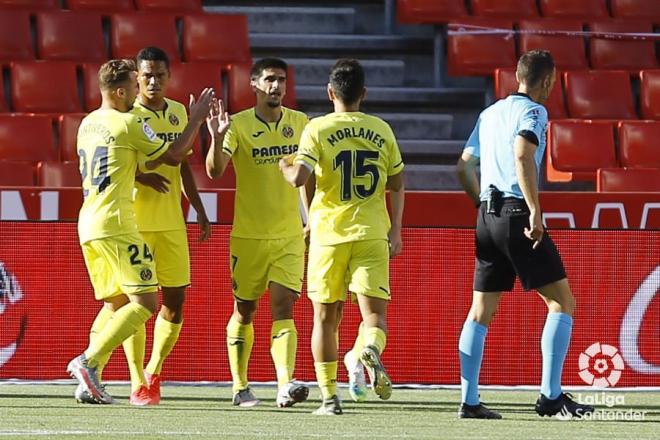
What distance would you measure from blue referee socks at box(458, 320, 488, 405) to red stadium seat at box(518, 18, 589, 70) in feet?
25.3

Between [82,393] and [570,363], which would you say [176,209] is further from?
[570,363]

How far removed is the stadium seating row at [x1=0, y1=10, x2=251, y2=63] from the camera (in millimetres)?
14461

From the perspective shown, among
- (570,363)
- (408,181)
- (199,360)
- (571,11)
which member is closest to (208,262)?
(199,360)

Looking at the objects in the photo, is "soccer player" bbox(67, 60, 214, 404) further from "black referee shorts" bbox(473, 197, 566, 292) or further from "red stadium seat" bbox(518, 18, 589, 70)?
"red stadium seat" bbox(518, 18, 589, 70)

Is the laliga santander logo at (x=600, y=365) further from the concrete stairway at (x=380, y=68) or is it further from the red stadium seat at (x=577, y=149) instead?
the concrete stairway at (x=380, y=68)

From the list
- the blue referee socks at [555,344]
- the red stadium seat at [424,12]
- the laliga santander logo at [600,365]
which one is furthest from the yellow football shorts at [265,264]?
the red stadium seat at [424,12]

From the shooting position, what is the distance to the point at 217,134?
8.36 metres

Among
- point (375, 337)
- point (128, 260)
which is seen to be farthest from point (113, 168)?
point (375, 337)

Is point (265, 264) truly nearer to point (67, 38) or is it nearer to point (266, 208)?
point (266, 208)

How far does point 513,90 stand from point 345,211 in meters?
6.62

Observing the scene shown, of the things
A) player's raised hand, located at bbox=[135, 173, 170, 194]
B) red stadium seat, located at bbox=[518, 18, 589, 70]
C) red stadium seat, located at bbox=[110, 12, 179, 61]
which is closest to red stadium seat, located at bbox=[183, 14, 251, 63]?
red stadium seat, located at bbox=[110, 12, 179, 61]

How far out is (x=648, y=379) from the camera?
9.93m

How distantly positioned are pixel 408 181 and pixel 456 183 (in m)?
0.47

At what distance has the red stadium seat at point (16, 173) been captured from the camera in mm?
11953
